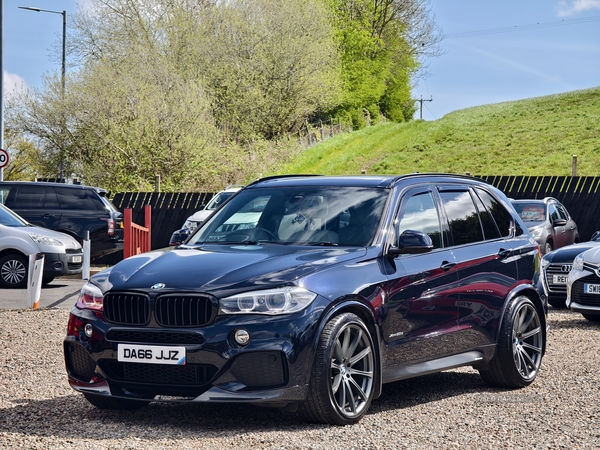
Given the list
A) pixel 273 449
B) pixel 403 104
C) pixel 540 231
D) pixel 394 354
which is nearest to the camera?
pixel 273 449

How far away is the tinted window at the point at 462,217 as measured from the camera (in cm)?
810

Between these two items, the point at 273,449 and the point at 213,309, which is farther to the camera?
the point at 213,309

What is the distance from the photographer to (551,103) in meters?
83.6

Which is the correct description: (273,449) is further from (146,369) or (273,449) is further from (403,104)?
(403,104)

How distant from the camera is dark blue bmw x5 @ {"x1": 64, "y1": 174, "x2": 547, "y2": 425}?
6125 millimetres

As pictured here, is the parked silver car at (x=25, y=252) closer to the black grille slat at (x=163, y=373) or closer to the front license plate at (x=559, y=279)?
the front license plate at (x=559, y=279)

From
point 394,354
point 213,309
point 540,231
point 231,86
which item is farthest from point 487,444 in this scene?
point 231,86

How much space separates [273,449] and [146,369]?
1079mm

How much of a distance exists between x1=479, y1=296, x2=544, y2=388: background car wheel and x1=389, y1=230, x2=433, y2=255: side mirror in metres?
1.60

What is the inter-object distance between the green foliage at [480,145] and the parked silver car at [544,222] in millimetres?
29107

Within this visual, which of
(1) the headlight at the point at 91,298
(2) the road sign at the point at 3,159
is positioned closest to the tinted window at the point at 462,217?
(1) the headlight at the point at 91,298

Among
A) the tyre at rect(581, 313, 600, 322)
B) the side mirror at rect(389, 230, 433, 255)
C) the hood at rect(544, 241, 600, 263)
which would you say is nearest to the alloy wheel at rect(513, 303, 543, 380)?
the side mirror at rect(389, 230, 433, 255)

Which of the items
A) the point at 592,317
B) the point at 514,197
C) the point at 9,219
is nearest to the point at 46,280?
the point at 9,219

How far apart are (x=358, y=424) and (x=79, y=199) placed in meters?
17.4
